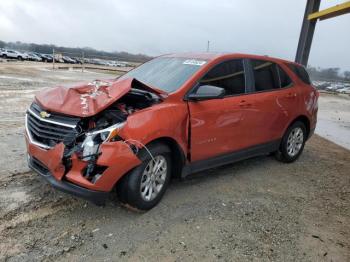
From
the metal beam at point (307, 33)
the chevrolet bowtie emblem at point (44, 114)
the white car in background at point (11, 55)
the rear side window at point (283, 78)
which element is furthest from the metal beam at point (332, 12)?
the white car in background at point (11, 55)

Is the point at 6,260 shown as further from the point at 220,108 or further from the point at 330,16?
the point at 330,16

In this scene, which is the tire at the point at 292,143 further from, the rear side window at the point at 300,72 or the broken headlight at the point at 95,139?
the broken headlight at the point at 95,139

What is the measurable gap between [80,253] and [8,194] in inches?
58.0

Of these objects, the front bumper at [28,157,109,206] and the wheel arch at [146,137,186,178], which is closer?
the front bumper at [28,157,109,206]

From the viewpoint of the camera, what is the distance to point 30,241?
3.33 meters

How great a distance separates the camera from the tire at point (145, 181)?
12.3 feet

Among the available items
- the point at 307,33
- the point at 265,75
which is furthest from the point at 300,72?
the point at 307,33

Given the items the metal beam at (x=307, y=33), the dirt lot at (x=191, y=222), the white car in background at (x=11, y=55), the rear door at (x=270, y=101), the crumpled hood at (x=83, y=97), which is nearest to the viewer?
the dirt lot at (x=191, y=222)

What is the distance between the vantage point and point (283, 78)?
609 centimetres

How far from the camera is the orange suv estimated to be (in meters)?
3.54

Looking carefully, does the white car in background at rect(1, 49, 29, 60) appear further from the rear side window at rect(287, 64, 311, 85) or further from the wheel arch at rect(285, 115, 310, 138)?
the wheel arch at rect(285, 115, 310, 138)

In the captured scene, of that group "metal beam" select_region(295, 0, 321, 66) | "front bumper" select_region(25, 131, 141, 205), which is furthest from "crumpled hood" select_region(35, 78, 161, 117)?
"metal beam" select_region(295, 0, 321, 66)

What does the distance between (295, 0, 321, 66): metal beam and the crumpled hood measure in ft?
29.5

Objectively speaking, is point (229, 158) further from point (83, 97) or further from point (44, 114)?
point (44, 114)
